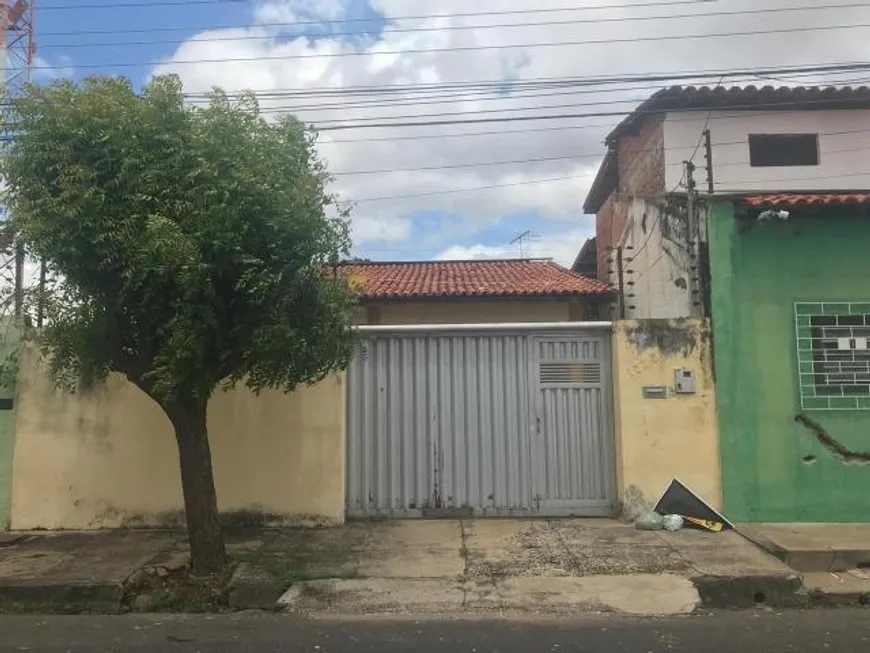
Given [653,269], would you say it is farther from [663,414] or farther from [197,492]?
[197,492]

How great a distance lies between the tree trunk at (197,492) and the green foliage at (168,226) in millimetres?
274

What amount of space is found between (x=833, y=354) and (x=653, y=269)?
342 cm

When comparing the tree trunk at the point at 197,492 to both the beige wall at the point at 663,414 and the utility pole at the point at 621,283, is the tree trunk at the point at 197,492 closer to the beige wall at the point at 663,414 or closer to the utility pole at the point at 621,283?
the beige wall at the point at 663,414

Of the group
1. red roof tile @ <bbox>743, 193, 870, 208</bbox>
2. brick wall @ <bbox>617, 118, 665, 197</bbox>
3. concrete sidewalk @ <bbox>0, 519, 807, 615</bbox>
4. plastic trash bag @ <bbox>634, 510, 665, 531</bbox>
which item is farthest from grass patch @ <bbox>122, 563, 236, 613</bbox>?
brick wall @ <bbox>617, 118, 665, 197</bbox>

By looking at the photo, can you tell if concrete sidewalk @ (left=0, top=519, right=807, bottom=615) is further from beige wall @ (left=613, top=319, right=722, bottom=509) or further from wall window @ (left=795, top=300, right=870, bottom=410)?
wall window @ (left=795, top=300, right=870, bottom=410)

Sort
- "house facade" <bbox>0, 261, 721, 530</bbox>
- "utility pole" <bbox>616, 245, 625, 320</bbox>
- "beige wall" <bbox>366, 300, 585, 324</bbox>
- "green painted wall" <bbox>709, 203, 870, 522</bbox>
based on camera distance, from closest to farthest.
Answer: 1. "green painted wall" <bbox>709, 203, 870, 522</bbox>
2. "house facade" <bbox>0, 261, 721, 530</bbox>
3. "utility pole" <bbox>616, 245, 625, 320</bbox>
4. "beige wall" <bbox>366, 300, 585, 324</bbox>

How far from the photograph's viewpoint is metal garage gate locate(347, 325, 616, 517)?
29.3 feet

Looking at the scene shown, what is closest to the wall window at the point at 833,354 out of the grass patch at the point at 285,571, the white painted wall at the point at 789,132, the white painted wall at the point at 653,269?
the white painted wall at the point at 653,269

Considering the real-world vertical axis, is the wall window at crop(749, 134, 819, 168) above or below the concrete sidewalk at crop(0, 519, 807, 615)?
above

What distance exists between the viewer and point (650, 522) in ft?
27.2

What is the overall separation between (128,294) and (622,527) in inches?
217

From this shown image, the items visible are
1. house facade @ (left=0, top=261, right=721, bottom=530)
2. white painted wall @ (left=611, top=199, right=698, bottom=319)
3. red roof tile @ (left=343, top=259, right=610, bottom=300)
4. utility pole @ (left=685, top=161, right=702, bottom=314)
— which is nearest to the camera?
house facade @ (left=0, top=261, right=721, bottom=530)

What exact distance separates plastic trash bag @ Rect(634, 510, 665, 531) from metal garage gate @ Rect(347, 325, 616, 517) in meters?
0.59

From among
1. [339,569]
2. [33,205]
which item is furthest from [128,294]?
[339,569]
